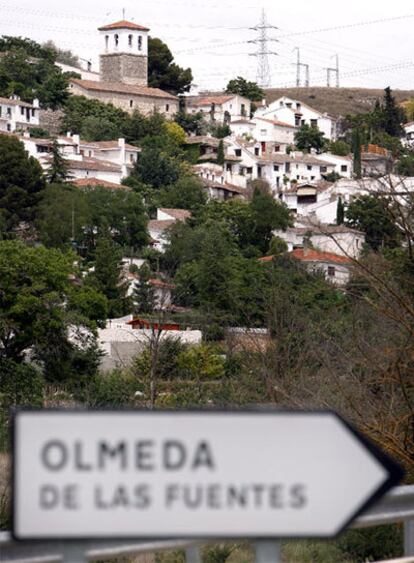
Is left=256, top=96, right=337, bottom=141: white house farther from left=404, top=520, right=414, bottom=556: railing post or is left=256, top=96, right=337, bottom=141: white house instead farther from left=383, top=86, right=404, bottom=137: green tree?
left=404, top=520, right=414, bottom=556: railing post

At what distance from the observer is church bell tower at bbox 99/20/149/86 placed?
434 ft

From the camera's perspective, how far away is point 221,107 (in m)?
126

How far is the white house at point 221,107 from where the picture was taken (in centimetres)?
12494

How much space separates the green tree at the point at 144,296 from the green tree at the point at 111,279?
61 centimetres

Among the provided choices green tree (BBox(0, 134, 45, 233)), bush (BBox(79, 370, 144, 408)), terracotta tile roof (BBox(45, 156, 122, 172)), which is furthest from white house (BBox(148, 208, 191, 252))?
bush (BBox(79, 370, 144, 408))

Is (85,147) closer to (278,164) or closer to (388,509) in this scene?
(278,164)

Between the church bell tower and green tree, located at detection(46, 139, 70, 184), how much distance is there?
134 ft

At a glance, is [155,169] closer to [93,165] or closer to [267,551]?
[93,165]

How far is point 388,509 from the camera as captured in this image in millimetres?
6609

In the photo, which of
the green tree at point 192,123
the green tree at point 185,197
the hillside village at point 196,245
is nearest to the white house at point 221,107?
the hillside village at point 196,245

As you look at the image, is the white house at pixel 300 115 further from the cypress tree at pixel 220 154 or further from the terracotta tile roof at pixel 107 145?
the terracotta tile roof at pixel 107 145

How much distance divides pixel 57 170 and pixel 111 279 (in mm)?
24799

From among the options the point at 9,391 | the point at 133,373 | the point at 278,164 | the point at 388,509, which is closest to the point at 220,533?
the point at 388,509

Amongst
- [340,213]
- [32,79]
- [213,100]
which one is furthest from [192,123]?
[340,213]
